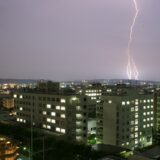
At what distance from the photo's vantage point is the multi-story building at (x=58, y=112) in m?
19.9

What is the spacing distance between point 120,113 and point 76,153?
5795 millimetres

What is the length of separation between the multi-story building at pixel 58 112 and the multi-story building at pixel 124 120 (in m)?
1.23

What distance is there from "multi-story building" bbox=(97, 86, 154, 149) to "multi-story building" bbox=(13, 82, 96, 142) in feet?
4.05

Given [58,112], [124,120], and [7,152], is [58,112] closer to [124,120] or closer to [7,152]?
[124,120]

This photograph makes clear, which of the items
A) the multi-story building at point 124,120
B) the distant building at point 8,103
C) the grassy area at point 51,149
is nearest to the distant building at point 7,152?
the grassy area at point 51,149

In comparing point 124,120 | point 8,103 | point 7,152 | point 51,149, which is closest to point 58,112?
point 124,120

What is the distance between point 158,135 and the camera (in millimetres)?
21875

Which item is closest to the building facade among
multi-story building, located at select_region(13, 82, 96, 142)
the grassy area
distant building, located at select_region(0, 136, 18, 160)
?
multi-story building, located at select_region(13, 82, 96, 142)

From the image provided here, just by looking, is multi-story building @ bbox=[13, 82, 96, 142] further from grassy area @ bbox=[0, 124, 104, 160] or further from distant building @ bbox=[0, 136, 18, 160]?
distant building @ bbox=[0, 136, 18, 160]

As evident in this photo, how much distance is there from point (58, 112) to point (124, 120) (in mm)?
4832

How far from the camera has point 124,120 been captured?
19.4 meters

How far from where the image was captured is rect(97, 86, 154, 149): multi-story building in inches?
752

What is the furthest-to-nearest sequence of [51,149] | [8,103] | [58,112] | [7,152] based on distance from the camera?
[8,103] → [58,112] → [51,149] → [7,152]

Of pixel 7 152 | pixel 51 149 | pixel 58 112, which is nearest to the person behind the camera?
pixel 7 152
